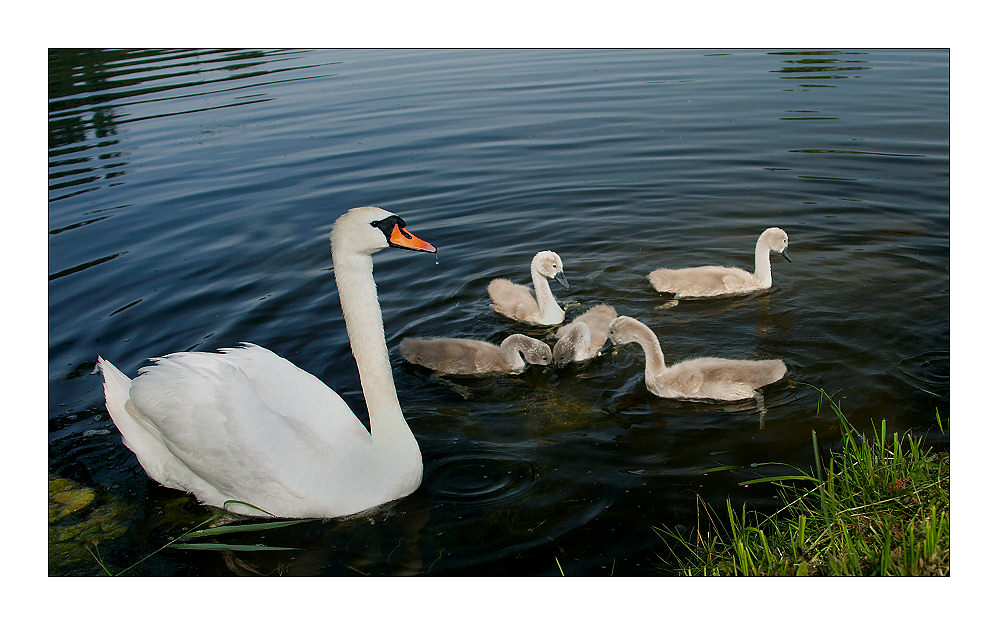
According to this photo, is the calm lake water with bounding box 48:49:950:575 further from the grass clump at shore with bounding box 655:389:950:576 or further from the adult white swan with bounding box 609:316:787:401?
the grass clump at shore with bounding box 655:389:950:576

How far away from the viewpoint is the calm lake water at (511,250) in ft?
16.0

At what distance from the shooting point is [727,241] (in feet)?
28.7

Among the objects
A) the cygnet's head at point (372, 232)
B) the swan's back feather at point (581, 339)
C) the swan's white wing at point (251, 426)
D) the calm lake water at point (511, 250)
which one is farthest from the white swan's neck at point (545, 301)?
the cygnet's head at point (372, 232)

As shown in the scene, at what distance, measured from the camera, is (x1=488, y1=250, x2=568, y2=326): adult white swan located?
7.54m

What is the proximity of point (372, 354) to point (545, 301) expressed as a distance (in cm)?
291

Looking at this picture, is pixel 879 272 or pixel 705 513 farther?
pixel 879 272

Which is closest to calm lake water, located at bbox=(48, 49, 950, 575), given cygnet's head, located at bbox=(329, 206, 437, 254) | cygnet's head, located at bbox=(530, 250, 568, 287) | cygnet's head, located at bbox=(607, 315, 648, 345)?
cygnet's head, located at bbox=(607, 315, 648, 345)

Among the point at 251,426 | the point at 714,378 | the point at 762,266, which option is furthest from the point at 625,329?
the point at 251,426

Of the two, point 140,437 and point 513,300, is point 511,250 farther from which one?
point 140,437

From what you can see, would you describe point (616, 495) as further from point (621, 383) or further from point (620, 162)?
point (620, 162)

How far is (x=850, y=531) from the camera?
13.0ft

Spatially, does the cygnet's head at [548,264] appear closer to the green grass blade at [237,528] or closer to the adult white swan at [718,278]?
the adult white swan at [718,278]
